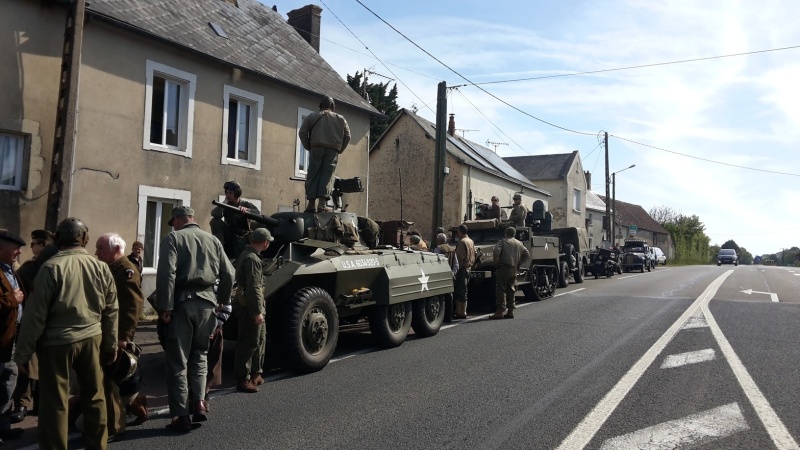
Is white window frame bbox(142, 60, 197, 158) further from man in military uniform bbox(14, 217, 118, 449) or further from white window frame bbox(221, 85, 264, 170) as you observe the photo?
man in military uniform bbox(14, 217, 118, 449)

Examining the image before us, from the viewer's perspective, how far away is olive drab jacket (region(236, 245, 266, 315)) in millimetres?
6355

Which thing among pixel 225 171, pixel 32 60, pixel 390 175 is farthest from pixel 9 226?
pixel 390 175

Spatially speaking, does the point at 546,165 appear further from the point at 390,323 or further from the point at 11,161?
the point at 11,161

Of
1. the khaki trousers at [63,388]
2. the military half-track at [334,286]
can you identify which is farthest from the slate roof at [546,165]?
the khaki trousers at [63,388]

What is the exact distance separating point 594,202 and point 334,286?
5937 cm

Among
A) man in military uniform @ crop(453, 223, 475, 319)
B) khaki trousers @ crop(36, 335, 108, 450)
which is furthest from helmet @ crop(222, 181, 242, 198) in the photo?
man in military uniform @ crop(453, 223, 475, 319)

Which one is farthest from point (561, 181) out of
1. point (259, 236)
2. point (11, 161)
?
point (259, 236)

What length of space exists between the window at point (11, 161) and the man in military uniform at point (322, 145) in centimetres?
537

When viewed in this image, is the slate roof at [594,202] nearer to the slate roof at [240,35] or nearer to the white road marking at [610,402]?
the slate roof at [240,35]

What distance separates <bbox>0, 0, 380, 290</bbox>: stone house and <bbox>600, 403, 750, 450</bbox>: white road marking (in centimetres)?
623

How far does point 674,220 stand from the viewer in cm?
9169

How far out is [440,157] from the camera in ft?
56.7

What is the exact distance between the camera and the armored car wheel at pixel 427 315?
31.8ft

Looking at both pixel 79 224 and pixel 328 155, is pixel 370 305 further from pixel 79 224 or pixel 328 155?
pixel 79 224
